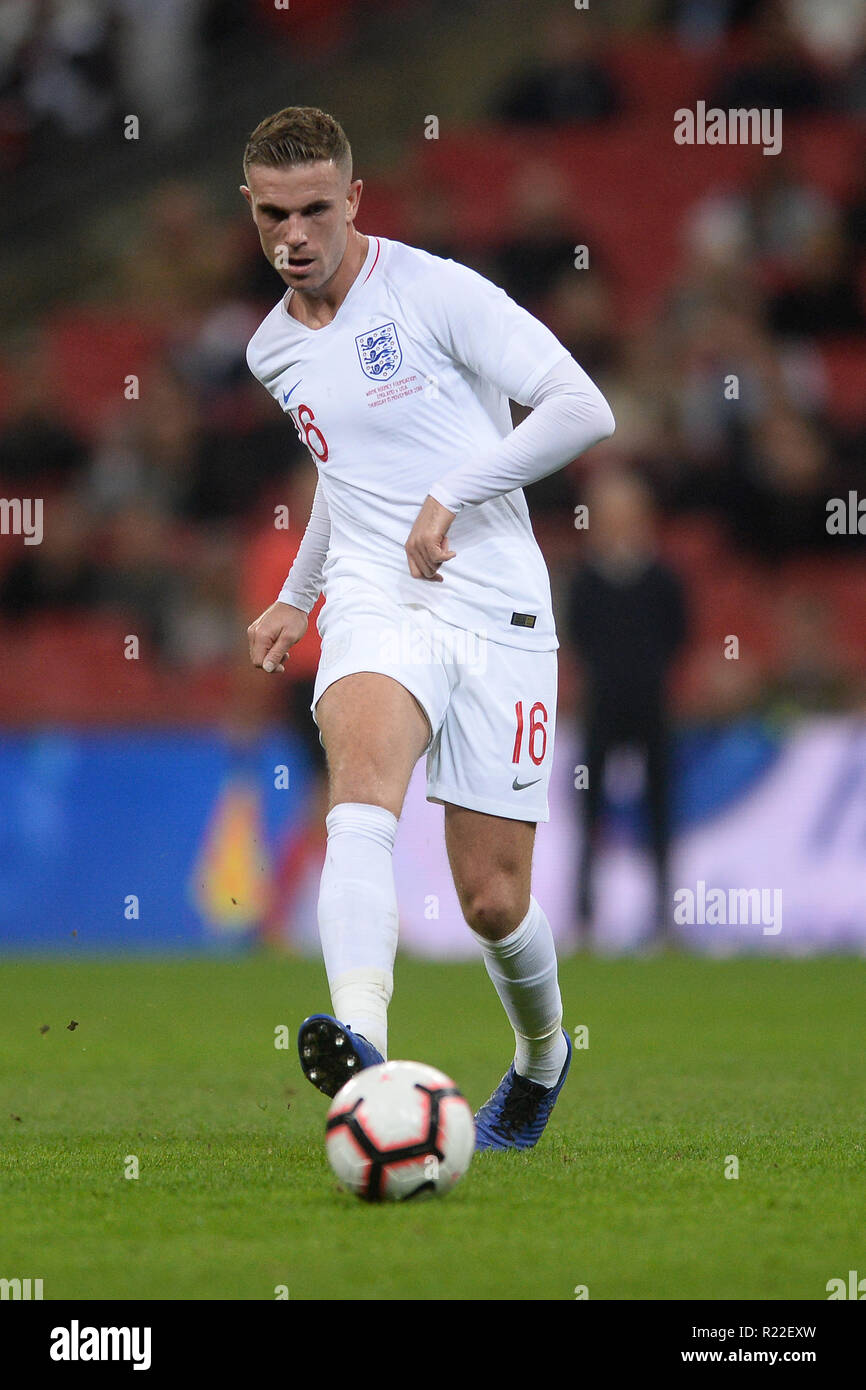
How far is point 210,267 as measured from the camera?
46.4 feet

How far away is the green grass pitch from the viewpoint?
9.83 feet

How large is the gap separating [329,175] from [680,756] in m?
6.66

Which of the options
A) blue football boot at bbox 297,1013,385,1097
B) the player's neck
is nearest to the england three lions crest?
the player's neck

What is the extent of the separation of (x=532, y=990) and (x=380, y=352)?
144 cm

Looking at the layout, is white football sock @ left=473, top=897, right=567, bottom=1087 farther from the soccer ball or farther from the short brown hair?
the short brown hair

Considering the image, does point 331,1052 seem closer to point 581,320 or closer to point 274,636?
point 274,636

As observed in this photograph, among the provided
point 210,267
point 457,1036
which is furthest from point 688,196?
point 457,1036

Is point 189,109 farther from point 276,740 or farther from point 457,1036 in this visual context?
point 457,1036

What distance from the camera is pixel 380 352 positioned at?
425cm

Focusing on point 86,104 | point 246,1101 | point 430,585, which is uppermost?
point 86,104

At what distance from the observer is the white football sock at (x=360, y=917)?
3.69 meters

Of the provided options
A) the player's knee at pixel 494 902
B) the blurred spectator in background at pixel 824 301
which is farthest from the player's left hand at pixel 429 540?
the blurred spectator in background at pixel 824 301

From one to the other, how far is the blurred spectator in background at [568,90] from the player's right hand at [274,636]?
11.5 metres

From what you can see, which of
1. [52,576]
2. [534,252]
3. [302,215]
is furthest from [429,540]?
[534,252]
